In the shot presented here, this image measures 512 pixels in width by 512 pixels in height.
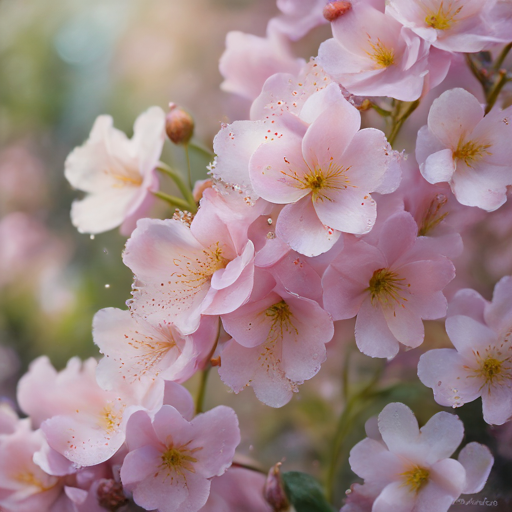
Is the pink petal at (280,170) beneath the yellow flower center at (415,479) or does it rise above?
above

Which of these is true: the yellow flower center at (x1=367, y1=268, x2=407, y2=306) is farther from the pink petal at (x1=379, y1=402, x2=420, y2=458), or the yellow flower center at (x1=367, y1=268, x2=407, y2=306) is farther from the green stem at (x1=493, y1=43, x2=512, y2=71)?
the green stem at (x1=493, y1=43, x2=512, y2=71)

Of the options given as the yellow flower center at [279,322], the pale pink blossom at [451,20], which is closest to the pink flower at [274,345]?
the yellow flower center at [279,322]

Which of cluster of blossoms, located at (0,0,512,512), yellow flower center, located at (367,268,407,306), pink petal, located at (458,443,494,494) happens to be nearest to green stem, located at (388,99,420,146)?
cluster of blossoms, located at (0,0,512,512)

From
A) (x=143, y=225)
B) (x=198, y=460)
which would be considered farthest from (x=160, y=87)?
(x=198, y=460)

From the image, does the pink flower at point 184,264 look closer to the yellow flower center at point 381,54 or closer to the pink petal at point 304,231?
the pink petal at point 304,231

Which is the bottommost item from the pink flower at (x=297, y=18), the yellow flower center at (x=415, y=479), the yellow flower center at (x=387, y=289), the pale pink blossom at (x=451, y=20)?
the yellow flower center at (x=415, y=479)
